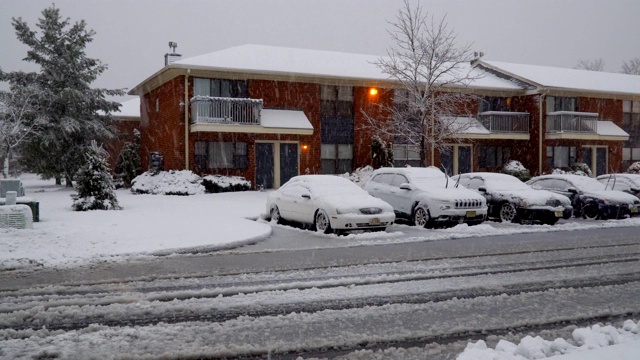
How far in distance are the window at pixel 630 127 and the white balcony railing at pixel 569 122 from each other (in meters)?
6.45

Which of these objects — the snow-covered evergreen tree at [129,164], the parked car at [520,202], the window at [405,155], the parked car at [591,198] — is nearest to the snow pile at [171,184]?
the snow-covered evergreen tree at [129,164]

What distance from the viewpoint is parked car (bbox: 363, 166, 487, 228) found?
15641mm

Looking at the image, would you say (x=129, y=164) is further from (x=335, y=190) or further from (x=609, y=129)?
(x=609, y=129)

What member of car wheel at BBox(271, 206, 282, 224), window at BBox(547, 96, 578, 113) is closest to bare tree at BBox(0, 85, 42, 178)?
car wheel at BBox(271, 206, 282, 224)

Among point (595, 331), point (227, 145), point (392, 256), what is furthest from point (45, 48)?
point (595, 331)

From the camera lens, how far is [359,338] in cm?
554

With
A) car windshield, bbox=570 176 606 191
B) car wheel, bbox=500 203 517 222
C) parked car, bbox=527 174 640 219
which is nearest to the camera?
car wheel, bbox=500 203 517 222

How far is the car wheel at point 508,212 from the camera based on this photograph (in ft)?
56.7

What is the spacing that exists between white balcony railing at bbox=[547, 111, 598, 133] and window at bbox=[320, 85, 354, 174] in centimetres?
1316

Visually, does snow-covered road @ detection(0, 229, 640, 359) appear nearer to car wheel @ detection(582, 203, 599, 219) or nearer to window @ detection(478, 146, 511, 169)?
car wheel @ detection(582, 203, 599, 219)

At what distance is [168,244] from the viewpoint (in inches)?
480

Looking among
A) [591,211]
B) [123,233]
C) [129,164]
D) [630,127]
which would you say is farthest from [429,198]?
[630,127]

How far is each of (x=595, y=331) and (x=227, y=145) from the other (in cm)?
2423

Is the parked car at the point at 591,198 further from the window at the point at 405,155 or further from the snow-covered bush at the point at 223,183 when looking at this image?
the snow-covered bush at the point at 223,183
